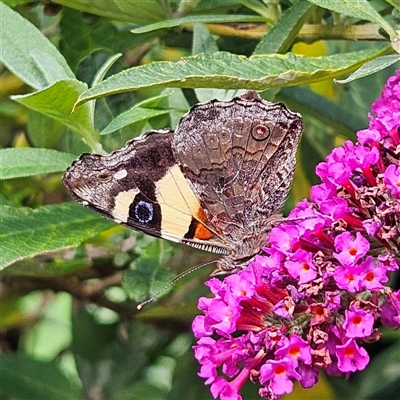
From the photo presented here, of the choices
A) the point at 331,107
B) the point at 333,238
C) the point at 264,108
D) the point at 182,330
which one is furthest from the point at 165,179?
the point at 182,330

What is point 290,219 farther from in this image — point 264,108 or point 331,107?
point 331,107

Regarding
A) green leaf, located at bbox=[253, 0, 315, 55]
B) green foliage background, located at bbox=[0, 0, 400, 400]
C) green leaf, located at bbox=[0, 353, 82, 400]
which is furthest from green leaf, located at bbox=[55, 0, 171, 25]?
green leaf, located at bbox=[0, 353, 82, 400]

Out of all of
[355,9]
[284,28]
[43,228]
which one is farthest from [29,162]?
[355,9]

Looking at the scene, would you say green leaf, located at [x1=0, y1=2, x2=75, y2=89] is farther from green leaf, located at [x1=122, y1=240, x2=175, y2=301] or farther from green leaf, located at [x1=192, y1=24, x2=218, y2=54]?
green leaf, located at [x1=122, y1=240, x2=175, y2=301]

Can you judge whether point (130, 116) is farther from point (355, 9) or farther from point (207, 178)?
point (355, 9)

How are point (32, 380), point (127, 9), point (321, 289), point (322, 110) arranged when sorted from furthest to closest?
point (32, 380) < point (322, 110) < point (127, 9) < point (321, 289)

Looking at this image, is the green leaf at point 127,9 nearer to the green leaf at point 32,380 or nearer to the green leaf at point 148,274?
the green leaf at point 148,274
